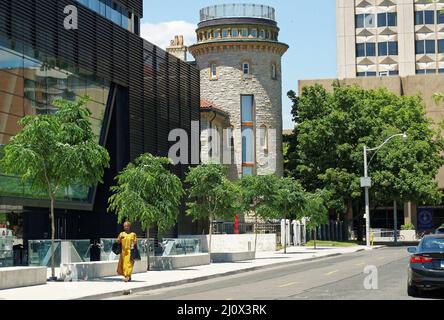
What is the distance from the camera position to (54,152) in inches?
1161

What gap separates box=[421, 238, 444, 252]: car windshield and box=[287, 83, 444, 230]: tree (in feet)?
166

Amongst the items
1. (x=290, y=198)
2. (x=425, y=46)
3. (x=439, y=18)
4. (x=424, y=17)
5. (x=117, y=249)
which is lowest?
(x=117, y=249)

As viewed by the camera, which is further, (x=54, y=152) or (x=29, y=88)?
(x=29, y=88)

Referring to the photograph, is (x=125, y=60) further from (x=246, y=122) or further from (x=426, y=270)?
(x=426, y=270)

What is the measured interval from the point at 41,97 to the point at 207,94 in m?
35.7

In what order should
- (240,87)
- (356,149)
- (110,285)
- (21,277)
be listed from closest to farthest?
(21,277) → (110,285) → (356,149) → (240,87)

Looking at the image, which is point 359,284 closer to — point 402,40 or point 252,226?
point 252,226

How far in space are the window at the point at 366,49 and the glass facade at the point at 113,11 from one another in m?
73.5

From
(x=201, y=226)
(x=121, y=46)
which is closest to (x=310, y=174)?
(x=201, y=226)

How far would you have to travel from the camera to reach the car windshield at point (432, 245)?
20.9 m

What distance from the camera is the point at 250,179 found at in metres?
50.5

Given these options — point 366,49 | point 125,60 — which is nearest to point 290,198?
point 125,60

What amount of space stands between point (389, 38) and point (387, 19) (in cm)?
256

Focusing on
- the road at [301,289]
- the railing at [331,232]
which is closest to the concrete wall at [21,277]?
the road at [301,289]
